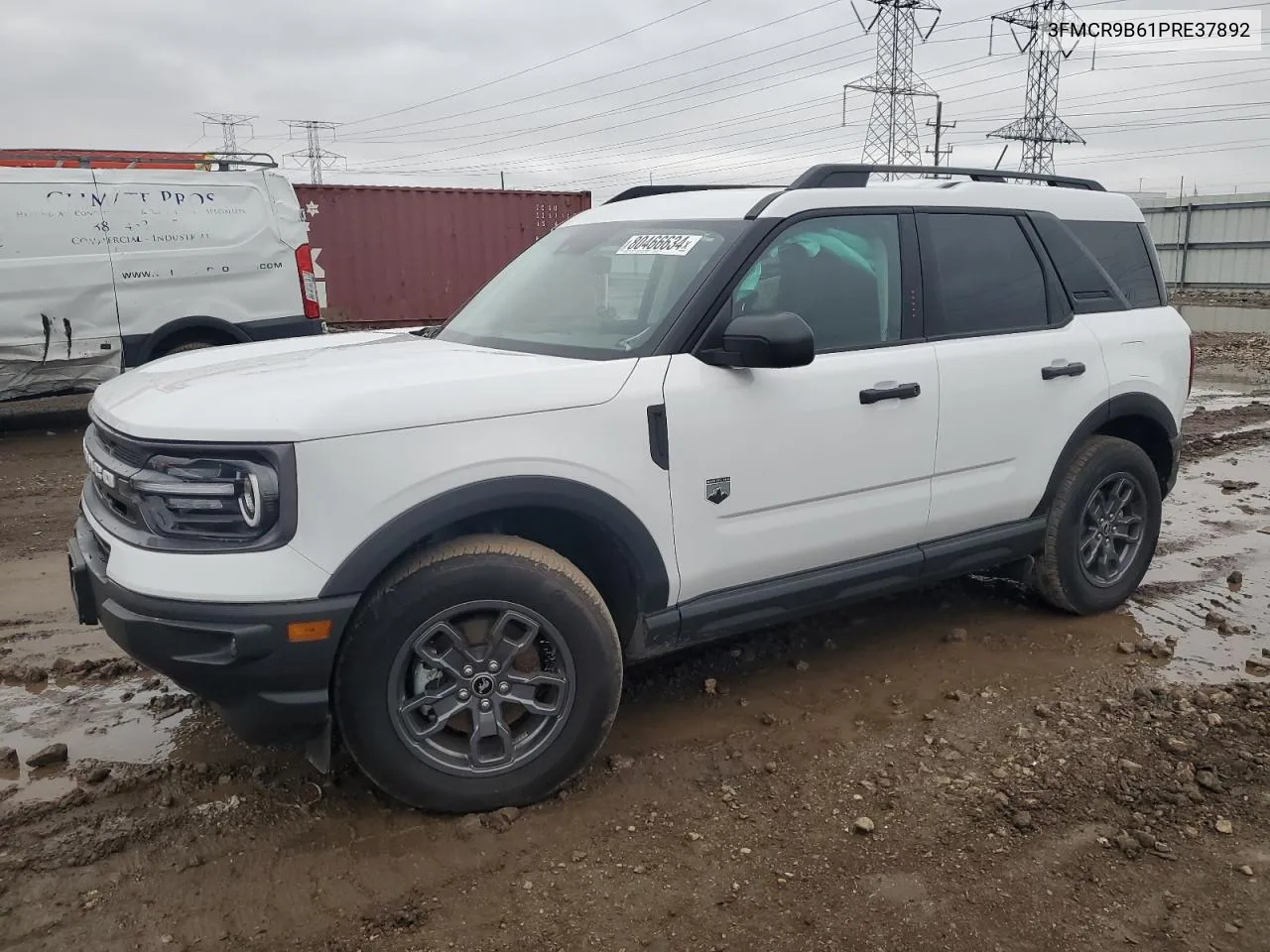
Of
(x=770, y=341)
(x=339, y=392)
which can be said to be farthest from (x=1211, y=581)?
(x=339, y=392)

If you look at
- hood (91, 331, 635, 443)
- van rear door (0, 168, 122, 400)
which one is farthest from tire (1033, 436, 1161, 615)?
van rear door (0, 168, 122, 400)

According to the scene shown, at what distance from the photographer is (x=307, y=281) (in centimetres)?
962

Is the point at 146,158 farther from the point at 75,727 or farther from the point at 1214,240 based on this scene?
the point at 1214,240

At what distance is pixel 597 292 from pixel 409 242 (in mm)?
11432

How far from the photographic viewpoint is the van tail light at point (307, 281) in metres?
9.58

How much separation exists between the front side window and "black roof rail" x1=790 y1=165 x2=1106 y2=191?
0.16 metres

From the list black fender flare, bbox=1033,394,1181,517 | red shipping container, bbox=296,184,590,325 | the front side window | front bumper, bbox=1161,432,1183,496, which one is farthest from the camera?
red shipping container, bbox=296,184,590,325

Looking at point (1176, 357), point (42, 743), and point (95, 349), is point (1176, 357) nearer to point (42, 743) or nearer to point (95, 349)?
point (42, 743)

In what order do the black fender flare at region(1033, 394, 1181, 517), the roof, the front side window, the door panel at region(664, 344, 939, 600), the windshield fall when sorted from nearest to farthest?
the door panel at region(664, 344, 939, 600), the windshield, the front side window, the roof, the black fender flare at region(1033, 394, 1181, 517)

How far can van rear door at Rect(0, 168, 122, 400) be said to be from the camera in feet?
27.5

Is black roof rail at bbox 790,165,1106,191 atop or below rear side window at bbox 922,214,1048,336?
atop

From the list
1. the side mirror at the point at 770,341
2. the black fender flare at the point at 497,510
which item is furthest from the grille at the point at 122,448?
the side mirror at the point at 770,341

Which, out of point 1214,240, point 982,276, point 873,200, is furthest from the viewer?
point 1214,240

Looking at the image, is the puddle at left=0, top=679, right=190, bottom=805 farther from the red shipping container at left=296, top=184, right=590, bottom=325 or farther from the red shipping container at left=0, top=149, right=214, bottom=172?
the red shipping container at left=296, top=184, right=590, bottom=325
